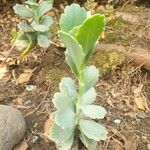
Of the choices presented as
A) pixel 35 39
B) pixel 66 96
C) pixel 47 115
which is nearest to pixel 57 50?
pixel 35 39

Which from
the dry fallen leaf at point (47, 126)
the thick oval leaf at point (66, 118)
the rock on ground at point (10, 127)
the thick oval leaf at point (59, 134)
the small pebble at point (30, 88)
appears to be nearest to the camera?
the thick oval leaf at point (66, 118)

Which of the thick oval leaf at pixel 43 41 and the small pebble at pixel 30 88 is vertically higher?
the thick oval leaf at pixel 43 41

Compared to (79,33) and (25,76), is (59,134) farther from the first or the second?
(25,76)

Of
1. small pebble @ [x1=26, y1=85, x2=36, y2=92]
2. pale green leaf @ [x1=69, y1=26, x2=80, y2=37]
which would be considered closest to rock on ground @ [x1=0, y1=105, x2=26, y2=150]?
small pebble @ [x1=26, y1=85, x2=36, y2=92]

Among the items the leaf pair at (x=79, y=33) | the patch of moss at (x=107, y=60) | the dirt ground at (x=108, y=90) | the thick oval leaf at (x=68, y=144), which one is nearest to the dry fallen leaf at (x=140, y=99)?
the dirt ground at (x=108, y=90)

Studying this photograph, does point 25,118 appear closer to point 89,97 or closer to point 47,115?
point 47,115

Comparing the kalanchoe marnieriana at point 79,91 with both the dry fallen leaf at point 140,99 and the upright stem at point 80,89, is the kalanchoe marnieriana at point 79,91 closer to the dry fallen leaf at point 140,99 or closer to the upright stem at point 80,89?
the upright stem at point 80,89

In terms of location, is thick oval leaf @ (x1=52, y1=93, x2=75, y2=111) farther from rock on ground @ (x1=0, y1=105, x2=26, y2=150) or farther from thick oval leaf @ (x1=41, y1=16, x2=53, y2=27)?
thick oval leaf @ (x1=41, y1=16, x2=53, y2=27)

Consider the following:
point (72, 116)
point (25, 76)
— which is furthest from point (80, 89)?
point (25, 76)
